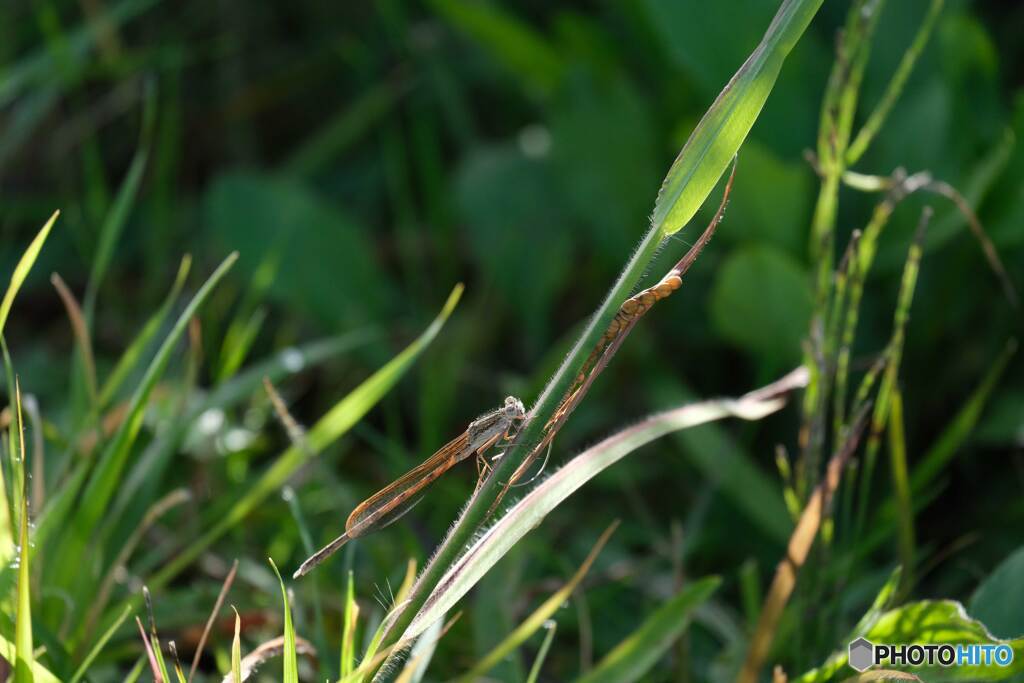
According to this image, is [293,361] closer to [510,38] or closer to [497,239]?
[497,239]

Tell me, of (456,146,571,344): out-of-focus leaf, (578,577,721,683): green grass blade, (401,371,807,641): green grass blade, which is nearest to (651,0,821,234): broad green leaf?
(401,371,807,641): green grass blade

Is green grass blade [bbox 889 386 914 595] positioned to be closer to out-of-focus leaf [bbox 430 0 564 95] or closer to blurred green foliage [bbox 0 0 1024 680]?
blurred green foliage [bbox 0 0 1024 680]

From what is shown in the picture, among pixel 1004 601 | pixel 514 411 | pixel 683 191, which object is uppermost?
pixel 683 191

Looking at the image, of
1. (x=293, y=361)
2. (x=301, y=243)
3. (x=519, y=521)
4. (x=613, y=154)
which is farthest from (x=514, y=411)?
(x=301, y=243)

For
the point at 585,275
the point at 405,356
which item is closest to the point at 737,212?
the point at 585,275

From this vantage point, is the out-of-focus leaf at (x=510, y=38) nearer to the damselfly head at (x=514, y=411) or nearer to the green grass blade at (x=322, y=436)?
the green grass blade at (x=322, y=436)

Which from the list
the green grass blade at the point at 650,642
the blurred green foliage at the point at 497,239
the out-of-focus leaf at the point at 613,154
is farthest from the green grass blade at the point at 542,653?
the out-of-focus leaf at the point at 613,154

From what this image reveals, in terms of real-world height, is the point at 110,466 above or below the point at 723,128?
below
